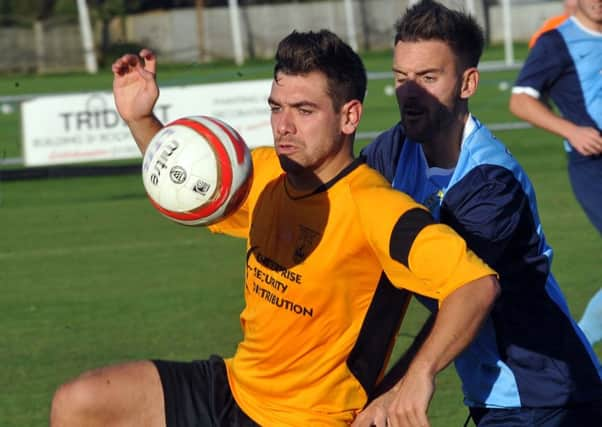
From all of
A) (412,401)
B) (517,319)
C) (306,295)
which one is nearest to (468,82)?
(517,319)

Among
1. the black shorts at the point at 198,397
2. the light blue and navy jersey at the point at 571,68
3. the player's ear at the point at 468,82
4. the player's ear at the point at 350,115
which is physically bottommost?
the black shorts at the point at 198,397

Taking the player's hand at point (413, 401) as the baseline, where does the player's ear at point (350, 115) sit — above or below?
above

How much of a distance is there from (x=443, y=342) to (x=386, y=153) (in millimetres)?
1370

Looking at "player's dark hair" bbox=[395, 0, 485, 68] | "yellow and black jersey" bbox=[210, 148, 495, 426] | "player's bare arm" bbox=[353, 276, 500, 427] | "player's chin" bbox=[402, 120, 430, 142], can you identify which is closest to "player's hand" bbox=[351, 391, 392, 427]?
"player's bare arm" bbox=[353, 276, 500, 427]

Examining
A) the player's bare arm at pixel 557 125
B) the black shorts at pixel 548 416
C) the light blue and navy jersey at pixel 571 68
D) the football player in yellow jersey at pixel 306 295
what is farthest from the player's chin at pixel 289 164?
the light blue and navy jersey at pixel 571 68

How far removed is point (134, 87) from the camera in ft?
16.6

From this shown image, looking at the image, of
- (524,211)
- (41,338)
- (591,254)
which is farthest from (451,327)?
(591,254)

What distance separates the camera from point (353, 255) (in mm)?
4191

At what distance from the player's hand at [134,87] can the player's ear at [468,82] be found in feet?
3.70

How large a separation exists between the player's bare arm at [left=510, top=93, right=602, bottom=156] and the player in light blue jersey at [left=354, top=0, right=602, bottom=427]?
210 cm

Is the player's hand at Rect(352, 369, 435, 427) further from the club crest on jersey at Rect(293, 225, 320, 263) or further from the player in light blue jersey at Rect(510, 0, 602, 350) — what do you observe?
the player in light blue jersey at Rect(510, 0, 602, 350)

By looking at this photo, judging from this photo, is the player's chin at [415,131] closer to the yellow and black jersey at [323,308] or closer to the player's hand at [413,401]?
the yellow and black jersey at [323,308]

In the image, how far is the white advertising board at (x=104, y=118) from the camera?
1509 cm

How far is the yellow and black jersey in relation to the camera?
4.21 metres
